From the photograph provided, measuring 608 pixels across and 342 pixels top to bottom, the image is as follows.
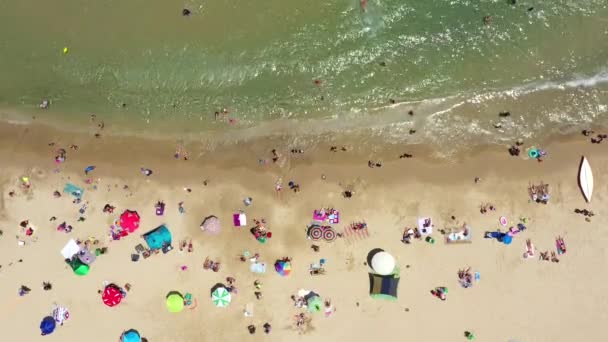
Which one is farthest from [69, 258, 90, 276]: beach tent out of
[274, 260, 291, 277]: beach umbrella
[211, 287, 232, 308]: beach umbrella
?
[274, 260, 291, 277]: beach umbrella

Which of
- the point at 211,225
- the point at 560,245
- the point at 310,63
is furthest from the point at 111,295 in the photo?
the point at 560,245

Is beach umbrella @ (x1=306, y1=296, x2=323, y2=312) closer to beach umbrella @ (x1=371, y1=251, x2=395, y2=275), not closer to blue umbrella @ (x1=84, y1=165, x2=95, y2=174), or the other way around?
beach umbrella @ (x1=371, y1=251, x2=395, y2=275)

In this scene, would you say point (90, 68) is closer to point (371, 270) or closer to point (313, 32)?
point (313, 32)

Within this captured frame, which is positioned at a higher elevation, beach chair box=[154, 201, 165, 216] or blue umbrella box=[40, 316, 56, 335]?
beach chair box=[154, 201, 165, 216]

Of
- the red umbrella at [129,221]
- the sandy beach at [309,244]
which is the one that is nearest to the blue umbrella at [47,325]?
the sandy beach at [309,244]

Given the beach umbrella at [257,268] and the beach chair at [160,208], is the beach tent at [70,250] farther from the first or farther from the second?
the beach umbrella at [257,268]

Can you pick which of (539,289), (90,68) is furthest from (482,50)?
(90,68)

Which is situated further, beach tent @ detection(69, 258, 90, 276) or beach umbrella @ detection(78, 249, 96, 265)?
beach umbrella @ detection(78, 249, 96, 265)

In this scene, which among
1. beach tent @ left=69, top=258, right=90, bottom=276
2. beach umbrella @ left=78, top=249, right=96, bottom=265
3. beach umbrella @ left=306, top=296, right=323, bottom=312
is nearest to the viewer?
beach umbrella @ left=306, top=296, right=323, bottom=312
